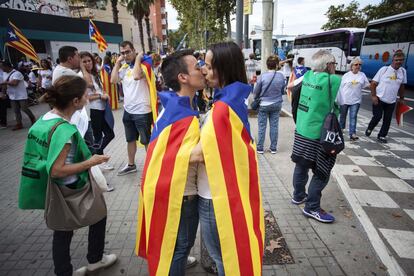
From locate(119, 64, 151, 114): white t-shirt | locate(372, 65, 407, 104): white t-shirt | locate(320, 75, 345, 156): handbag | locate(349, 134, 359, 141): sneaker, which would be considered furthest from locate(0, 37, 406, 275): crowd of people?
locate(372, 65, 407, 104): white t-shirt

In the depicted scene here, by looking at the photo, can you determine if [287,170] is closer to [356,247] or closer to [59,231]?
[356,247]

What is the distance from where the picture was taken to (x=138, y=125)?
14.7ft

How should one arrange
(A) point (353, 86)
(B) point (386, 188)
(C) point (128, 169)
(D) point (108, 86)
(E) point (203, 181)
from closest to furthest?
(E) point (203, 181)
(B) point (386, 188)
(C) point (128, 169)
(D) point (108, 86)
(A) point (353, 86)

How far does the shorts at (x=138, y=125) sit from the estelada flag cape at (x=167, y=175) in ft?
9.02

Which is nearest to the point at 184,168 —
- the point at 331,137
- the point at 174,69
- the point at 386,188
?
the point at 174,69

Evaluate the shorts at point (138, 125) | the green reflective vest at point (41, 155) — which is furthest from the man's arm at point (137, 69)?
the green reflective vest at point (41, 155)

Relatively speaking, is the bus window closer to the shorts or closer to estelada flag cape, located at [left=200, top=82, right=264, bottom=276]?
the shorts

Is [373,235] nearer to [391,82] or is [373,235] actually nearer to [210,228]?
[210,228]

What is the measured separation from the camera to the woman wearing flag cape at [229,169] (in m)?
1.59

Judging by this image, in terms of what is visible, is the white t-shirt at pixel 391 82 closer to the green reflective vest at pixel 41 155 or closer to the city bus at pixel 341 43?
Answer: the green reflective vest at pixel 41 155

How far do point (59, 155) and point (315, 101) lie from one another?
2.53 meters

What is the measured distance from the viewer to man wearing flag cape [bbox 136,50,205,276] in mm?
1625

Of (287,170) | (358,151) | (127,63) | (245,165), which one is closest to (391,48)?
(358,151)

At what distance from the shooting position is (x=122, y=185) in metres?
4.45
